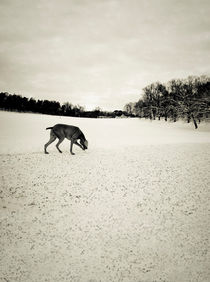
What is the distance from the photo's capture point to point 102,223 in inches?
235

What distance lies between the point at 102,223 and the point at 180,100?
41564 millimetres

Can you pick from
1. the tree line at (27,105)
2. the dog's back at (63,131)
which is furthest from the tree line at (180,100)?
the tree line at (27,105)

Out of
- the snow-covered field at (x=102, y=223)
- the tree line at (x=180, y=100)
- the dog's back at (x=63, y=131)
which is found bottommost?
the snow-covered field at (x=102, y=223)

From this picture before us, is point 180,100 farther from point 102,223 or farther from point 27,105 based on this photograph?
point 27,105

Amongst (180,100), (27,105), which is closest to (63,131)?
(180,100)

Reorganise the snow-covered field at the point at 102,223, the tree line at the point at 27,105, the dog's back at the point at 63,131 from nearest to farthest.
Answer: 1. the snow-covered field at the point at 102,223
2. the dog's back at the point at 63,131
3. the tree line at the point at 27,105

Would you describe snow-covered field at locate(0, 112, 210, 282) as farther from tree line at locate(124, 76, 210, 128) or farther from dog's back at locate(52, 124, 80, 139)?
tree line at locate(124, 76, 210, 128)

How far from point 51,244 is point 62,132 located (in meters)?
7.94

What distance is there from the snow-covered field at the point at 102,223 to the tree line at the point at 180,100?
1124 inches

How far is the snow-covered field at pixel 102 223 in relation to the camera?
4.52m

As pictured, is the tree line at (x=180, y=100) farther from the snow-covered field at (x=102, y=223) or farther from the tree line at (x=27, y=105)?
the tree line at (x=27, y=105)

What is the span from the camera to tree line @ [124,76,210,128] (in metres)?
34.7

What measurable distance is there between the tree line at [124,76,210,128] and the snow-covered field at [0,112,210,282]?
2855 cm

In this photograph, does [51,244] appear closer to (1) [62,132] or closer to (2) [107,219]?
(2) [107,219]
